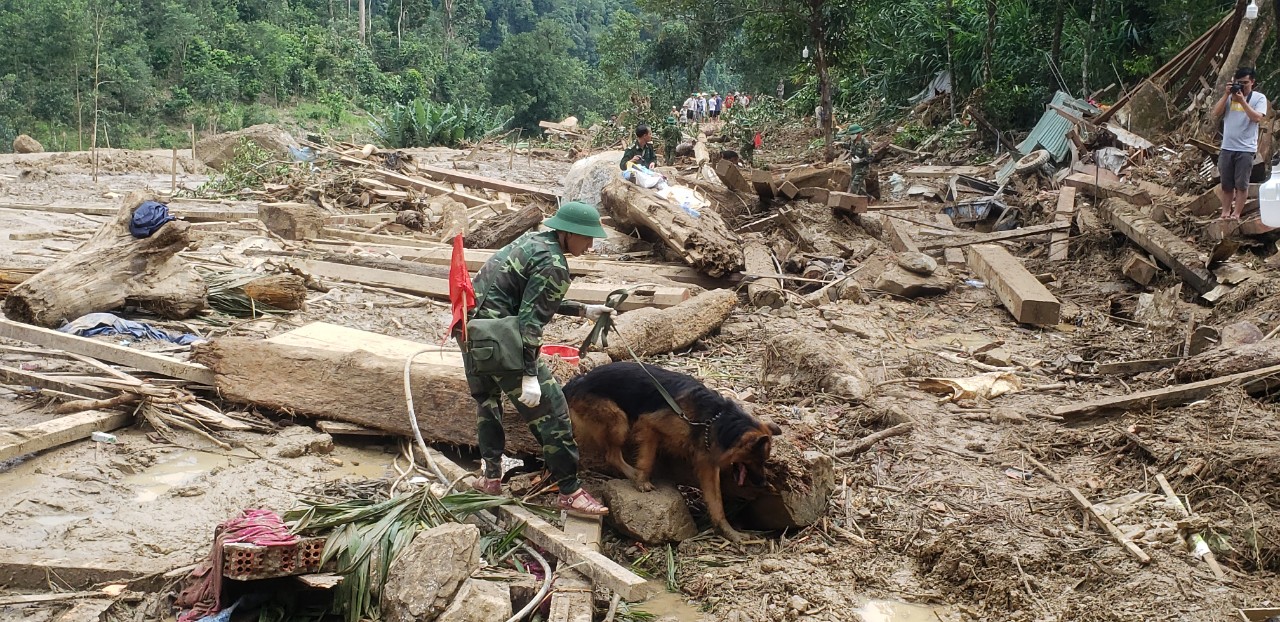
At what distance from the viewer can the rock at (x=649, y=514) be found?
4.78 meters

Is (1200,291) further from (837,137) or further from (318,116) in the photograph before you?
(318,116)

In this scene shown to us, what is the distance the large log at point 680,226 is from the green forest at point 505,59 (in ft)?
26.4

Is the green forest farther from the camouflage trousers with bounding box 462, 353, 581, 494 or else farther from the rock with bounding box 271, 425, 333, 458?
the rock with bounding box 271, 425, 333, 458

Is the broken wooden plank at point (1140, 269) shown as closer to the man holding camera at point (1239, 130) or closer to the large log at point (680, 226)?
the man holding camera at point (1239, 130)

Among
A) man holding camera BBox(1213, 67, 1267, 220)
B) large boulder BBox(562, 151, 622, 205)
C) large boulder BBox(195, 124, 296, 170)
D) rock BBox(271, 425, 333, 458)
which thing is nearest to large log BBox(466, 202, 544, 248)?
large boulder BBox(562, 151, 622, 205)

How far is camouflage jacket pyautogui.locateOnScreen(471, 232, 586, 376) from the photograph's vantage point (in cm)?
461

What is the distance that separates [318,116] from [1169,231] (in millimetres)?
31523

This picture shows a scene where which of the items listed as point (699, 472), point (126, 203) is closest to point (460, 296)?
point (699, 472)

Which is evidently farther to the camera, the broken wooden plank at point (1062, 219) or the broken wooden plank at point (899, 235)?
the broken wooden plank at point (899, 235)

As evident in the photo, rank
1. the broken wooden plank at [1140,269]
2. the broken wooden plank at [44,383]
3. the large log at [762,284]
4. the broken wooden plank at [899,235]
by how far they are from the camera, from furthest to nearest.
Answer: the broken wooden plank at [899,235] < the broken wooden plank at [1140,269] < the large log at [762,284] < the broken wooden plank at [44,383]

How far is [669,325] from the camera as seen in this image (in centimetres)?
784

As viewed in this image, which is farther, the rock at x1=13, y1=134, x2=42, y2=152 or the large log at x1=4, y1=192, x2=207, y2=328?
the rock at x1=13, y1=134, x2=42, y2=152

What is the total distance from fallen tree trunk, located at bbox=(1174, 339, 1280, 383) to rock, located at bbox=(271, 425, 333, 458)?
18.7ft

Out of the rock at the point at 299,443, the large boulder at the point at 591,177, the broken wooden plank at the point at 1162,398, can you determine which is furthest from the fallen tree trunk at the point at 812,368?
the large boulder at the point at 591,177
